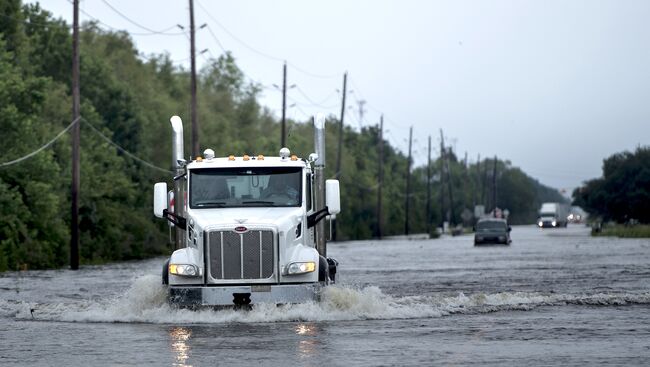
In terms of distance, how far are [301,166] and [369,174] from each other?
426 ft

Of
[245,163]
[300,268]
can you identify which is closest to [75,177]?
[245,163]

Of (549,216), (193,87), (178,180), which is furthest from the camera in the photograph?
(549,216)

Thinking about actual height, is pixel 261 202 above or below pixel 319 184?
below

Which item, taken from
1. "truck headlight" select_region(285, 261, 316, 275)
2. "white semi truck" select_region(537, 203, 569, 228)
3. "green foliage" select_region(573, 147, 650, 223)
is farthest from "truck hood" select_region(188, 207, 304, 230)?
"white semi truck" select_region(537, 203, 569, 228)

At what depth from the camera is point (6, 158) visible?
173ft

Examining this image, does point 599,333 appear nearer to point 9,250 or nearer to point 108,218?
point 9,250

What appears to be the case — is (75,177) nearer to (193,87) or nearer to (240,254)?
(193,87)

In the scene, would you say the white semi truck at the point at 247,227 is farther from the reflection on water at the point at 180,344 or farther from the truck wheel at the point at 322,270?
the reflection on water at the point at 180,344

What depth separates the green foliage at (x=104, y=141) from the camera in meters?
53.6

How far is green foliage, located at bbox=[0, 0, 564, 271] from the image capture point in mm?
53625

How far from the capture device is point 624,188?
12625cm

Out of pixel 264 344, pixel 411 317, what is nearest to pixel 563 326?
pixel 411 317

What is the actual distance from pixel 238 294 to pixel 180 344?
149 inches

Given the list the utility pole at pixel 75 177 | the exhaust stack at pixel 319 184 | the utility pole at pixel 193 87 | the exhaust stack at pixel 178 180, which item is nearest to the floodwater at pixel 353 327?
Result: the exhaust stack at pixel 319 184
